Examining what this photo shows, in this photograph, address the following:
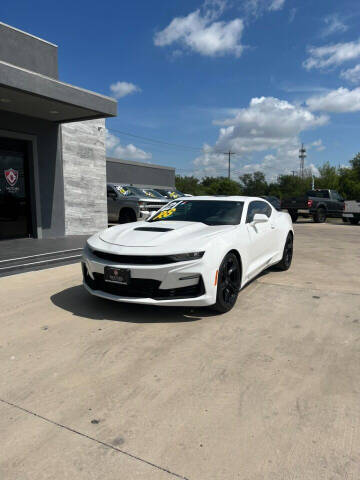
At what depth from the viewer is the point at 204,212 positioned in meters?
5.36

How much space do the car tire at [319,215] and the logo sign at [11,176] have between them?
1564 cm

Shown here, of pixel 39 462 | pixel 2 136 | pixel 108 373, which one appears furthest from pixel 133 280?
pixel 2 136

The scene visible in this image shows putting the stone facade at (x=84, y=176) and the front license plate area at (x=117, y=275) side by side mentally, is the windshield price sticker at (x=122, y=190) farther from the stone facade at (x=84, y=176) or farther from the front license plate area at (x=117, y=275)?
the front license plate area at (x=117, y=275)

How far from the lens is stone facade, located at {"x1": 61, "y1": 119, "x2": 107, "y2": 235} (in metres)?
11.0

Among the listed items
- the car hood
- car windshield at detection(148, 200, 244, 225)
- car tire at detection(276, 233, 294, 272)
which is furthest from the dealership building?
car tire at detection(276, 233, 294, 272)

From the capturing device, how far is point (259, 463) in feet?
6.48

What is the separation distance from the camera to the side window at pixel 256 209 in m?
5.31

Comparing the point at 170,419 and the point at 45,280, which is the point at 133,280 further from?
the point at 45,280

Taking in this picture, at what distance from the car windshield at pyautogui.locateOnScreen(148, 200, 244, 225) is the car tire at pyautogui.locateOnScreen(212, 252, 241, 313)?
74 centimetres

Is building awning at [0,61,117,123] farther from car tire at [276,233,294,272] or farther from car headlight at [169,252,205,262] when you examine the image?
car tire at [276,233,294,272]

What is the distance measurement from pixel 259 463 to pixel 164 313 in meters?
2.43

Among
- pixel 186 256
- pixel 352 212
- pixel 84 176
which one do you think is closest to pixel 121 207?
pixel 84 176

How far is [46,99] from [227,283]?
590cm

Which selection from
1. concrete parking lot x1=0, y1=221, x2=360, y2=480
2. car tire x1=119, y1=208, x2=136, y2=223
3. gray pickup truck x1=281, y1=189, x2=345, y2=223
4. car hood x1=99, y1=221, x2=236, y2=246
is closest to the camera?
concrete parking lot x1=0, y1=221, x2=360, y2=480
